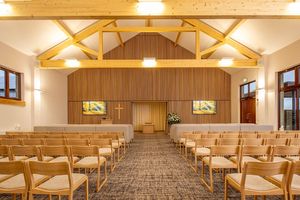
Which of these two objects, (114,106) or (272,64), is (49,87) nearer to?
(114,106)

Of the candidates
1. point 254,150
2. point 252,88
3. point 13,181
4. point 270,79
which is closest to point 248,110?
point 252,88

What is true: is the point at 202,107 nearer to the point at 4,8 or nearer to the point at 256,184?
the point at 4,8

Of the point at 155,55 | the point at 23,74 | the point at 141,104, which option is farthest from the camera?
the point at 141,104

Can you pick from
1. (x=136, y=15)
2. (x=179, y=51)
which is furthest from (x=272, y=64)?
(x=136, y=15)

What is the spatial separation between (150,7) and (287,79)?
715 centimetres

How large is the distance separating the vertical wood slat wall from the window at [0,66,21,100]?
5.61 m

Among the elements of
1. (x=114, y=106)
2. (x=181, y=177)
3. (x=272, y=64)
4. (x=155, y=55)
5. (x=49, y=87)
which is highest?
(x=155, y=55)

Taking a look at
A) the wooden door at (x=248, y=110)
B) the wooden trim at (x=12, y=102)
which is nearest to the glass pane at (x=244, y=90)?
the wooden door at (x=248, y=110)

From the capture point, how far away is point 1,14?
4.80 meters

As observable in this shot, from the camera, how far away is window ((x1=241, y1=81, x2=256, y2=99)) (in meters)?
12.4

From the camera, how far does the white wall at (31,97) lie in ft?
27.7

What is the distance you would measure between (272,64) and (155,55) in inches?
272

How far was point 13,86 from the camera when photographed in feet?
30.6

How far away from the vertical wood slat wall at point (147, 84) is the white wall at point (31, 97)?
4.89 ft
